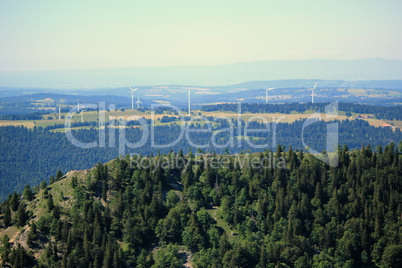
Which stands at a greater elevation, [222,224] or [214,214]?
[214,214]

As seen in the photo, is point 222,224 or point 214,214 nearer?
point 222,224

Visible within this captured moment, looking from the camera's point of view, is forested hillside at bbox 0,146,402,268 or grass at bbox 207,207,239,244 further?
grass at bbox 207,207,239,244

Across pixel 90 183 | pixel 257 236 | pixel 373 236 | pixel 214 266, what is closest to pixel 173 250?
pixel 214 266

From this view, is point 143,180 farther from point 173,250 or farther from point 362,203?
point 362,203

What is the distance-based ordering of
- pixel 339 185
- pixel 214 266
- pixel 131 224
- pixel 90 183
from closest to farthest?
pixel 214 266, pixel 131 224, pixel 90 183, pixel 339 185

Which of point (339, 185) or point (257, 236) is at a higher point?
point (339, 185)

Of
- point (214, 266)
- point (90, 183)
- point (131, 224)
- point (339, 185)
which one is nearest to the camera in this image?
point (214, 266)

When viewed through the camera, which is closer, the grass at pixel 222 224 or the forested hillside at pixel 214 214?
Result: the forested hillside at pixel 214 214

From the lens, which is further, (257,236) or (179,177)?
(179,177)
